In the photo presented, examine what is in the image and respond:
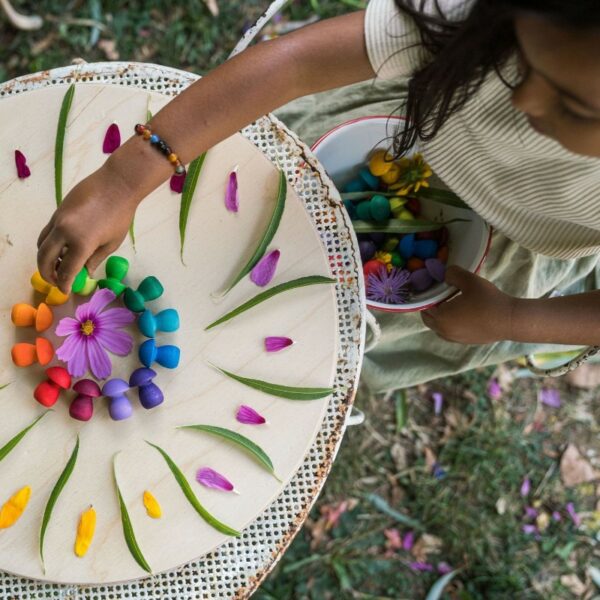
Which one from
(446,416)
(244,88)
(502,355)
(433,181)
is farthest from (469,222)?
(446,416)

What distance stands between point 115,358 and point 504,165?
0.48 meters

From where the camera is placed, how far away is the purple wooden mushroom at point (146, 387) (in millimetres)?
718

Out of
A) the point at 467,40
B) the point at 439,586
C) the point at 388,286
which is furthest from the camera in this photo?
the point at 439,586

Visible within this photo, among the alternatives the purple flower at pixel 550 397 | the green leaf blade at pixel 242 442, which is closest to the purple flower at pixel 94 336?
the green leaf blade at pixel 242 442

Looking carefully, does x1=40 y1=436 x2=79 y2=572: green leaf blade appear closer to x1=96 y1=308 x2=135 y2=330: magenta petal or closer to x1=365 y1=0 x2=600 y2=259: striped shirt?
x1=96 y1=308 x2=135 y2=330: magenta petal

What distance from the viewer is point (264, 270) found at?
75 cm

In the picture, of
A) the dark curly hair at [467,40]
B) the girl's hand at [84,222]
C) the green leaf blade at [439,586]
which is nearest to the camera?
the dark curly hair at [467,40]

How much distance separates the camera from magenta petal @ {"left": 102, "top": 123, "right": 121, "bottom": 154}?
2.50 feet

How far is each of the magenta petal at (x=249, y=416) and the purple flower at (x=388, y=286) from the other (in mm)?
263

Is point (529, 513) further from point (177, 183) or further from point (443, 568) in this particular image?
point (177, 183)

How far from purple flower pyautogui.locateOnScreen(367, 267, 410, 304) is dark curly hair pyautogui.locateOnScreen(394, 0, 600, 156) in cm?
27

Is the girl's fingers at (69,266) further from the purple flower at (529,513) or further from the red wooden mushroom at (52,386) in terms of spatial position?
the purple flower at (529,513)

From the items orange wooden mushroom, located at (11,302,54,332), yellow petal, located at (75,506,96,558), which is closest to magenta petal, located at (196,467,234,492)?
yellow petal, located at (75,506,96,558)

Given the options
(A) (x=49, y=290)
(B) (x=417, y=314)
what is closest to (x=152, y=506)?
(A) (x=49, y=290)
